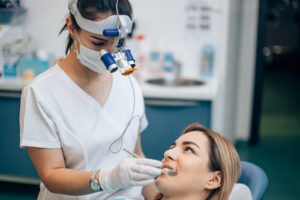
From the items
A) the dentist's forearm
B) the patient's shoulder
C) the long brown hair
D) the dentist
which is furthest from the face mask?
the patient's shoulder

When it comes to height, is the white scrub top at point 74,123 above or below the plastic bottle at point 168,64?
above

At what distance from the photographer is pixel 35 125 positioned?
128 cm

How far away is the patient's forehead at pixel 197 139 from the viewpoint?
54.5 inches

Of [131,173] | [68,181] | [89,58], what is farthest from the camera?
[89,58]

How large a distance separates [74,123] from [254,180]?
68 centimetres

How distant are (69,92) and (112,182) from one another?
41 cm

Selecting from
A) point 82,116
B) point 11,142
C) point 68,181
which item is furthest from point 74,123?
point 11,142

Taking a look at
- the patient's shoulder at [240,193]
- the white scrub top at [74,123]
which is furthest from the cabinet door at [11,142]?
the patient's shoulder at [240,193]

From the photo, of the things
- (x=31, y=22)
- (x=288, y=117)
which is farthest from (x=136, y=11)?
(x=288, y=117)

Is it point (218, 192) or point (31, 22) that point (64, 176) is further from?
point (31, 22)

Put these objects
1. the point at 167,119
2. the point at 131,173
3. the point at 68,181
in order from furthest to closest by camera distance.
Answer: the point at 167,119
the point at 68,181
the point at 131,173

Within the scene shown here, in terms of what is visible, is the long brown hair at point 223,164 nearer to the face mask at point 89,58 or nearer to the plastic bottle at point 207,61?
the face mask at point 89,58

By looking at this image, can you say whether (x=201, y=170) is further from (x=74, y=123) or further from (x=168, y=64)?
(x=168, y=64)

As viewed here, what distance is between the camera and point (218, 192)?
1.38m
